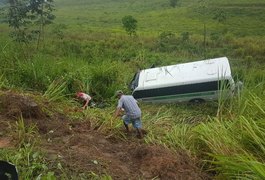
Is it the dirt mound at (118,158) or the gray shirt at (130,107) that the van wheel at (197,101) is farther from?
the dirt mound at (118,158)

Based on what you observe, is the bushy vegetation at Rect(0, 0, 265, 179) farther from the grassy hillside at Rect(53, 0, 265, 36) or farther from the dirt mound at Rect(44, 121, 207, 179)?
the grassy hillside at Rect(53, 0, 265, 36)

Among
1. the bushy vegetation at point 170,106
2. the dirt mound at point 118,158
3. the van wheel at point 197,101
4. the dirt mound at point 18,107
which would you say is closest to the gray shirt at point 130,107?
the bushy vegetation at point 170,106

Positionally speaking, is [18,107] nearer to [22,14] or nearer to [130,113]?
[130,113]

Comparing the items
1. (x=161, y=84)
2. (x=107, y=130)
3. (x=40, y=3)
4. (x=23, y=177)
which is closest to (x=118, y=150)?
(x=107, y=130)

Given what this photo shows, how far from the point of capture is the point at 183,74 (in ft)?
44.5

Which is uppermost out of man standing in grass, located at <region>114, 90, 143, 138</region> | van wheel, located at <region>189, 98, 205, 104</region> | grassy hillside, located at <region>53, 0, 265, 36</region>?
man standing in grass, located at <region>114, 90, 143, 138</region>

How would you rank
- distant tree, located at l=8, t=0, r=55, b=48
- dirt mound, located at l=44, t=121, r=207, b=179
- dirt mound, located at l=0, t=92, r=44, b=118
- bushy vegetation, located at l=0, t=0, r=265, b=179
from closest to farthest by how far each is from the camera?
bushy vegetation, located at l=0, t=0, r=265, b=179 < dirt mound, located at l=44, t=121, r=207, b=179 < dirt mound, located at l=0, t=92, r=44, b=118 < distant tree, located at l=8, t=0, r=55, b=48

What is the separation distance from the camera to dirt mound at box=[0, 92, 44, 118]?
6.79 meters

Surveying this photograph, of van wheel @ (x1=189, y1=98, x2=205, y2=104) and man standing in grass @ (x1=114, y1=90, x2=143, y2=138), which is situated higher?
man standing in grass @ (x1=114, y1=90, x2=143, y2=138)

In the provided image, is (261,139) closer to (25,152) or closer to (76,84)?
(25,152)

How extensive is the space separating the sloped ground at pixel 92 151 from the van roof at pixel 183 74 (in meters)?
6.18

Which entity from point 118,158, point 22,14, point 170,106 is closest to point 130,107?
point 118,158

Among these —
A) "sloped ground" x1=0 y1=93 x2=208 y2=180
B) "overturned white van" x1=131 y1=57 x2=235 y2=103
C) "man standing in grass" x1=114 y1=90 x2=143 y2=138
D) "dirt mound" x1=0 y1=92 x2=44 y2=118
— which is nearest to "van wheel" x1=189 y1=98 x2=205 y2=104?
"overturned white van" x1=131 y1=57 x2=235 y2=103

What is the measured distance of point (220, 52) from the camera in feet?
79.9
